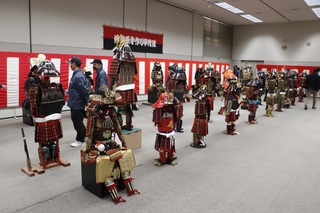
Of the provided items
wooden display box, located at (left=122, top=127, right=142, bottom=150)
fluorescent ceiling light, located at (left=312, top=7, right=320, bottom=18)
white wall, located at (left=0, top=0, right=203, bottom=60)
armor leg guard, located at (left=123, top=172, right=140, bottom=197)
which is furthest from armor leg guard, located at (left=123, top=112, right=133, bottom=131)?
fluorescent ceiling light, located at (left=312, top=7, right=320, bottom=18)

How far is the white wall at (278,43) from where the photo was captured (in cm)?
1475

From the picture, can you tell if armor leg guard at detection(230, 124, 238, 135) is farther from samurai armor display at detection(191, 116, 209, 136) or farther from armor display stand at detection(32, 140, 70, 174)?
armor display stand at detection(32, 140, 70, 174)

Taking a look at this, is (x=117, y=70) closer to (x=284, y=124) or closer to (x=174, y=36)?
(x=284, y=124)

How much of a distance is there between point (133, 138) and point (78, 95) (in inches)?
46.4

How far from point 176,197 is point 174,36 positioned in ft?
32.5

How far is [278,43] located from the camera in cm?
1582

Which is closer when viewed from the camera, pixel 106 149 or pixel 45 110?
pixel 106 149

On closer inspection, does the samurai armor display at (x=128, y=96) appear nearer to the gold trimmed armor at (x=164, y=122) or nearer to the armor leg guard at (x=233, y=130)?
the gold trimmed armor at (x=164, y=122)

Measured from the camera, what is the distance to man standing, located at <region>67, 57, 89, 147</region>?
176 inches

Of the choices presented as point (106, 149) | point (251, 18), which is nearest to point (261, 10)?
point (251, 18)

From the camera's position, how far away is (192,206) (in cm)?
289

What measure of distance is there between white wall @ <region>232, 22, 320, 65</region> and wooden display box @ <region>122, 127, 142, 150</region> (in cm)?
1351

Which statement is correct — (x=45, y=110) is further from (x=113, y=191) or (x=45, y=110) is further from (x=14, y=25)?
(x=14, y=25)

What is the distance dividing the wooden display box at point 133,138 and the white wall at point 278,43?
1351 cm
